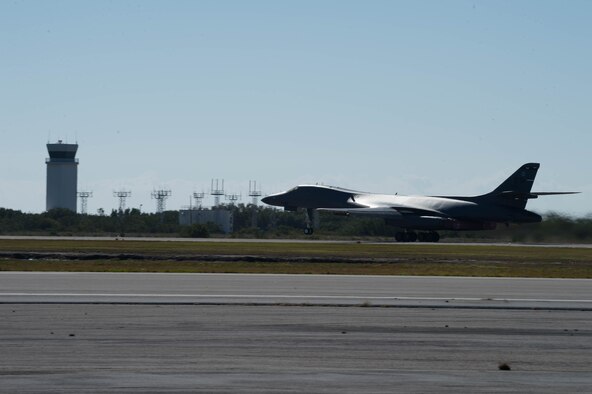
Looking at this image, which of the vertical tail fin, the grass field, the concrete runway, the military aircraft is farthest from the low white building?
the concrete runway

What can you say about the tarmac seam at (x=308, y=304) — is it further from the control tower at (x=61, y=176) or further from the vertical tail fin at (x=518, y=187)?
the control tower at (x=61, y=176)

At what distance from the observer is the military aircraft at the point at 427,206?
74.6 m

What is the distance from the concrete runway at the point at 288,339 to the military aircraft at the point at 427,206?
1830 inches

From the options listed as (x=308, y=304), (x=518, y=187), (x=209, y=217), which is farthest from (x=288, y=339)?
(x=209, y=217)

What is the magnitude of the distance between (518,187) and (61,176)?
73735 mm

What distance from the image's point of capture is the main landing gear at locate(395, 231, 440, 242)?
79.9 meters

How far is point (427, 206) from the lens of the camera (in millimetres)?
80250

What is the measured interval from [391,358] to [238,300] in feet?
30.3

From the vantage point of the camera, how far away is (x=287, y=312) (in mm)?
21312

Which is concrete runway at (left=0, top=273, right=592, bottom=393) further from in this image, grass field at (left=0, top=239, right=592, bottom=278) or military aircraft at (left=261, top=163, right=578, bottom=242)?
military aircraft at (left=261, top=163, right=578, bottom=242)

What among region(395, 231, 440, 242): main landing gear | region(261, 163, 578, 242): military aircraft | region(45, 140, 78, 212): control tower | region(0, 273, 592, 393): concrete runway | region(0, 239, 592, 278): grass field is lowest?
region(0, 273, 592, 393): concrete runway

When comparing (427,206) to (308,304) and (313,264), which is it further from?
(308,304)

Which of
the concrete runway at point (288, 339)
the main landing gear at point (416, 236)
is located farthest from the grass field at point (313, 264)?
the main landing gear at point (416, 236)

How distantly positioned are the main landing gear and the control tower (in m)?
62.9
